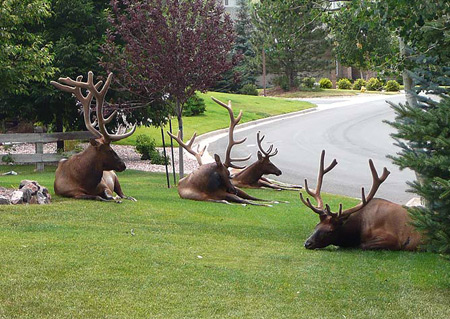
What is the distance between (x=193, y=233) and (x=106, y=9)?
517 inches

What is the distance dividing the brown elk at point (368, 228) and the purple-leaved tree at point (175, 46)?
7468 mm

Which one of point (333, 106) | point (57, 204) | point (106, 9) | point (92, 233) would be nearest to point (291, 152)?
point (106, 9)

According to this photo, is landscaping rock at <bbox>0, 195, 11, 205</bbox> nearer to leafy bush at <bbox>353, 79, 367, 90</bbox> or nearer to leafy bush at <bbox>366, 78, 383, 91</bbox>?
leafy bush at <bbox>366, 78, 383, 91</bbox>

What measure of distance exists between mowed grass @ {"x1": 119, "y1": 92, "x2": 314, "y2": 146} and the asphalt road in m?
1.56

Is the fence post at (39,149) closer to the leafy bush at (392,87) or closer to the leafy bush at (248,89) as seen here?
the leafy bush at (248,89)

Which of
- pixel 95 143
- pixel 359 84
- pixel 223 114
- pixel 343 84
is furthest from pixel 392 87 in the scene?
pixel 95 143

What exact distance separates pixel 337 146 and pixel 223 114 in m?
14.0

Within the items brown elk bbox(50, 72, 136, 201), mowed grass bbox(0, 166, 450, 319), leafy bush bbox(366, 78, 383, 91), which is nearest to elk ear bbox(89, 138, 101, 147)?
brown elk bbox(50, 72, 136, 201)

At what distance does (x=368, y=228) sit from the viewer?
9.52m

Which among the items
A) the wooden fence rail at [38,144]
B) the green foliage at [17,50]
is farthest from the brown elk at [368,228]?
the wooden fence rail at [38,144]

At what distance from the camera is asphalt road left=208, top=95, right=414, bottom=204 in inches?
738

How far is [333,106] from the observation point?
159ft

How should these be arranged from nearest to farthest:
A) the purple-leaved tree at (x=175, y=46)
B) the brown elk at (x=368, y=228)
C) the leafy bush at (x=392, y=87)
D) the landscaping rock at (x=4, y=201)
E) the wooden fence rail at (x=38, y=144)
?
1. the brown elk at (x=368, y=228)
2. the landscaping rock at (x=4, y=201)
3. the purple-leaved tree at (x=175, y=46)
4. the wooden fence rail at (x=38, y=144)
5. the leafy bush at (x=392, y=87)

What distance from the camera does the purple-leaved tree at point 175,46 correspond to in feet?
54.4
